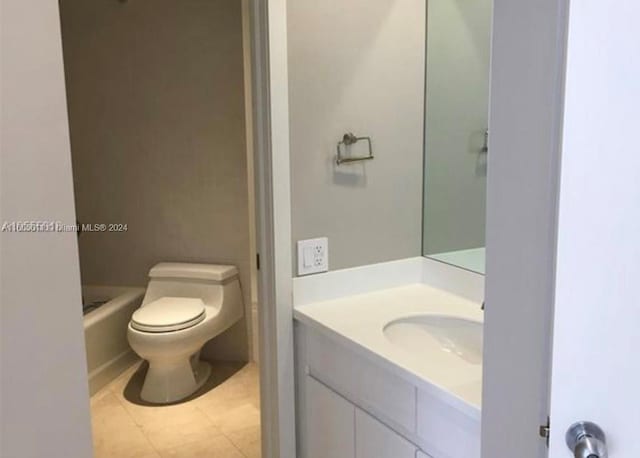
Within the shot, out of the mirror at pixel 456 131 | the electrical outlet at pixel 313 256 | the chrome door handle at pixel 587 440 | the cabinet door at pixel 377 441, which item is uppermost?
the mirror at pixel 456 131

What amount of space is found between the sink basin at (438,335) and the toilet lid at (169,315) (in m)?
1.41

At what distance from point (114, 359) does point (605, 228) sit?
297cm

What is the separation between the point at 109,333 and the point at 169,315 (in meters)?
0.50

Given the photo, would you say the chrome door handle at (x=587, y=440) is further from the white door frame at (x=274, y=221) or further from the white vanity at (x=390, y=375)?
the white door frame at (x=274, y=221)

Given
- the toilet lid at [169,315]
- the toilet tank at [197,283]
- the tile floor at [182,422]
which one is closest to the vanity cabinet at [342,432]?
the tile floor at [182,422]

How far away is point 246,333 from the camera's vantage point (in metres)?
3.38

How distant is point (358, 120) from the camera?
1902 millimetres

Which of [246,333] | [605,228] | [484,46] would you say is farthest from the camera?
[246,333]

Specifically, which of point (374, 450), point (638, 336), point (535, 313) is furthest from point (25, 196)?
point (374, 450)

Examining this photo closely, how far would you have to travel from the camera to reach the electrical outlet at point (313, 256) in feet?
6.09

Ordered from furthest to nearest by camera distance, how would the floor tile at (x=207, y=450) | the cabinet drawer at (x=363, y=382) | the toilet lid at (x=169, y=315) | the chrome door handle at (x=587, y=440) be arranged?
the toilet lid at (x=169, y=315) → the floor tile at (x=207, y=450) → the cabinet drawer at (x=363, y=382) → the chrome door handle at (x=587, y=440)

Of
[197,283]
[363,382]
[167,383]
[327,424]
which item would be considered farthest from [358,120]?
[167,383]

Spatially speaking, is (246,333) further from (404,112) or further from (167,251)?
(404,112)

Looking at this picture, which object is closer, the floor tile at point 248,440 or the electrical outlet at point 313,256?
the electrical outlet at point 313,256
